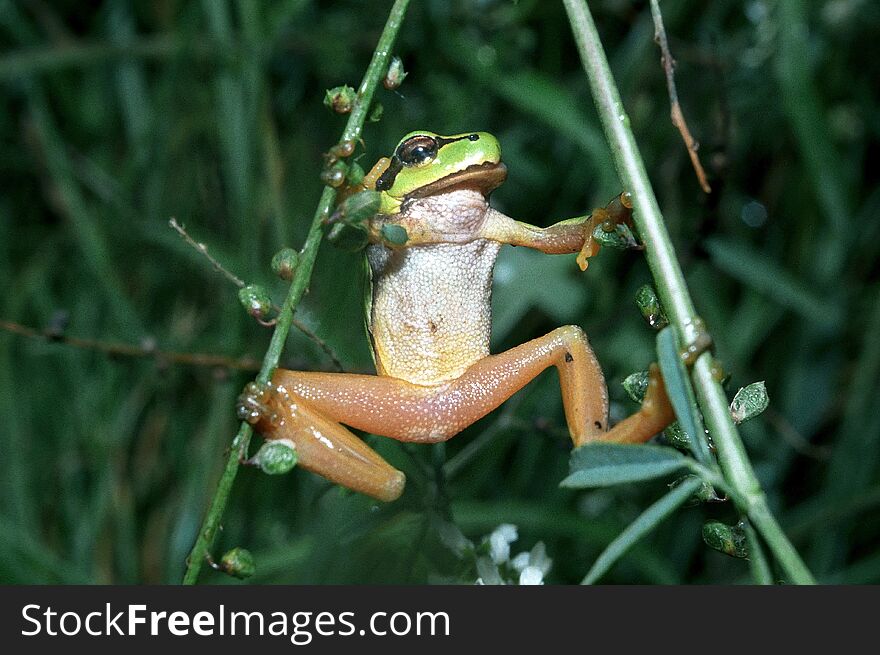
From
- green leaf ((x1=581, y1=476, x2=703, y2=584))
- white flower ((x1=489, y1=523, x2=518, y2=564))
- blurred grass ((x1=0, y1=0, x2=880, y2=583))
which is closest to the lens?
green leaf ((x1=581, y1=476, x2=703, y2=584))

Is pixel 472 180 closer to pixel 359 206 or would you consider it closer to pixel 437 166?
pixel 437 166

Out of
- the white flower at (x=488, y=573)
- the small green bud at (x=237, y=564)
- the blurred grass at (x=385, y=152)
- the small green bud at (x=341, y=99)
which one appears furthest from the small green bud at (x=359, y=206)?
the blurred grass at (x=385, y=152)

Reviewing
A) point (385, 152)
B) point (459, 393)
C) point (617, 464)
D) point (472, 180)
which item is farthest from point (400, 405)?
point (385, 152)

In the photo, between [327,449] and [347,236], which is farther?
[327,449]

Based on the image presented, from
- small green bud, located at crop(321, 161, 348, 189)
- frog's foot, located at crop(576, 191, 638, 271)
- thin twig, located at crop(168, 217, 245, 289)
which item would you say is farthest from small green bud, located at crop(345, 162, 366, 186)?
frog's foot, located at crop(576, 191, 638, 271)

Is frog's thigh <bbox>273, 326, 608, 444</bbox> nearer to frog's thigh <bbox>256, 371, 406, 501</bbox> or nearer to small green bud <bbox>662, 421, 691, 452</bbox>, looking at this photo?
frog's thigh <bbox>256, 371, 406, 501</bbox>

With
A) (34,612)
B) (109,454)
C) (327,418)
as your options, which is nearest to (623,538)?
(327,418)

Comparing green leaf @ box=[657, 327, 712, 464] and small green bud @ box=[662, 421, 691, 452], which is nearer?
green leaf @ box=[657, 327, 712, 464]
